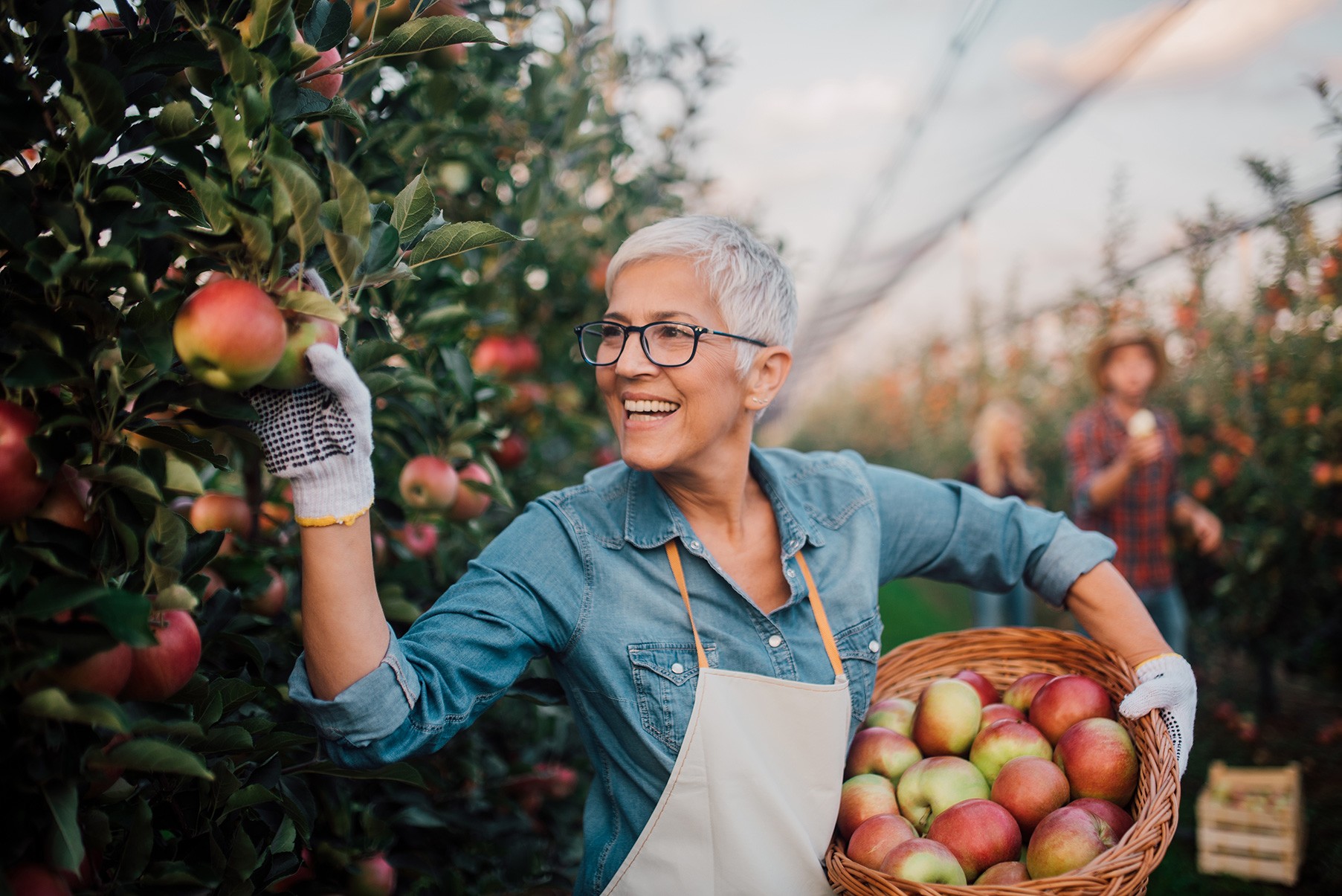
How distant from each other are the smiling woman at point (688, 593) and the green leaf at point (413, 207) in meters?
0.20

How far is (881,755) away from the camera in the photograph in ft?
4.96

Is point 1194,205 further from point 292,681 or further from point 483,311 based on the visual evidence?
point 292,681

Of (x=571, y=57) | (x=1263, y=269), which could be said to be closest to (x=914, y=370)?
(x=1263, y=269)

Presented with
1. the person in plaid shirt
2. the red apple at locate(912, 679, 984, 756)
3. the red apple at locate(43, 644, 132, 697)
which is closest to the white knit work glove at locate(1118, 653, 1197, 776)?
the red apple at locate(912, 679, 984, 756)

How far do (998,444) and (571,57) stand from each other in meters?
3.14

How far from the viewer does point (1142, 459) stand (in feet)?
12.1

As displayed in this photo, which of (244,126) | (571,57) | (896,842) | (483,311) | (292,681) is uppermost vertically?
(571,57)

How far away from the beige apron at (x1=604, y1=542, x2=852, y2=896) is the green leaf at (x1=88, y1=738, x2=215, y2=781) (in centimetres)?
66

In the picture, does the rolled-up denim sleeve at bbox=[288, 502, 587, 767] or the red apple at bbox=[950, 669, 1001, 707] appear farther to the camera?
the red apple at bbox=[950, 669, 1001, 707]

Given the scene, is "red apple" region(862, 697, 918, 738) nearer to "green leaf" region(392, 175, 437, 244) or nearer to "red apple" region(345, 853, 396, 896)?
"red apple" region(345, 853, 396, 896)

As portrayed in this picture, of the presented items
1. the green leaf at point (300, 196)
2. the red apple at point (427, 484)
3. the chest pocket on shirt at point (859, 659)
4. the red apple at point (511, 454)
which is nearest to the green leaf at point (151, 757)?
the green leaf at point (300, 196)

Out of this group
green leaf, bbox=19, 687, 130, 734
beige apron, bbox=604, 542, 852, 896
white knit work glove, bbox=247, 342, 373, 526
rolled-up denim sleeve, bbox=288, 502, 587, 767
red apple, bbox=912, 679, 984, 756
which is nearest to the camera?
green leaf, bbox=19, 687, 130, 734

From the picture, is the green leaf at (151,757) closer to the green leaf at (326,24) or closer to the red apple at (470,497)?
the green leaf at (326,24)

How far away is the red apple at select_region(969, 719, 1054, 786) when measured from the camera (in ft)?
4.83
